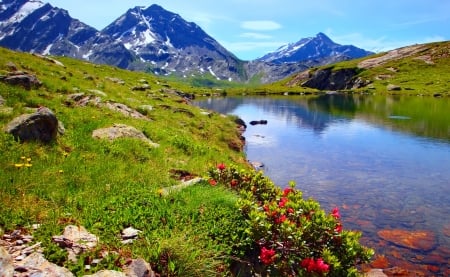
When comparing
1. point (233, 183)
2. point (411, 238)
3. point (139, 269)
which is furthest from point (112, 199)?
point (411, 238)

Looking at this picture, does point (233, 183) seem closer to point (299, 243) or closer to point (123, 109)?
point (299, 243)

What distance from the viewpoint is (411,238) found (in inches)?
790

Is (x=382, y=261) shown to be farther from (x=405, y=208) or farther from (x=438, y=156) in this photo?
(x=438, y=156)

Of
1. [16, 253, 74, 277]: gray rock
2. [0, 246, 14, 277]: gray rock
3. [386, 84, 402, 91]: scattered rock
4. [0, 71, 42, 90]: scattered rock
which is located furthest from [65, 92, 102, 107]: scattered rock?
[386, 84, 402, 91]: scattered rock

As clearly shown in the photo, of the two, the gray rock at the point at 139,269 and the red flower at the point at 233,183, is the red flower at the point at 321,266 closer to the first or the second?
the gray rock at the point at 139,269

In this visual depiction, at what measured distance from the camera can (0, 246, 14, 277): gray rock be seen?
6.90 metres

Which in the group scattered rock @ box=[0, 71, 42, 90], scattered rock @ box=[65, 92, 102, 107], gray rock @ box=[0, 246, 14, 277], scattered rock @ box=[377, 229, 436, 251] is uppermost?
scattered rock @ box=[0, 71, 42, 90]

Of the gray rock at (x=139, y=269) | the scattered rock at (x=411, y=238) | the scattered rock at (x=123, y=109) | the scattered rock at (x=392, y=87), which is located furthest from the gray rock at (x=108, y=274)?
the scattered rock at (x=392, y=87)

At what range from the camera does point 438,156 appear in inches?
1555

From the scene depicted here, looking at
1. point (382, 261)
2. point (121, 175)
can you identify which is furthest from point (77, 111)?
point (382, 261)

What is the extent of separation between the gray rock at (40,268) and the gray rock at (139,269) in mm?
1179

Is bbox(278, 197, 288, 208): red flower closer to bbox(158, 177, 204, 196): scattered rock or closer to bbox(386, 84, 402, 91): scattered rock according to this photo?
bbox(158, 177, 204, 196): scattered rock

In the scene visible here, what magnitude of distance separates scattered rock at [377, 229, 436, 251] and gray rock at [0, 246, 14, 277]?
17.9m

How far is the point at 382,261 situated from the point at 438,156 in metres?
26.4
